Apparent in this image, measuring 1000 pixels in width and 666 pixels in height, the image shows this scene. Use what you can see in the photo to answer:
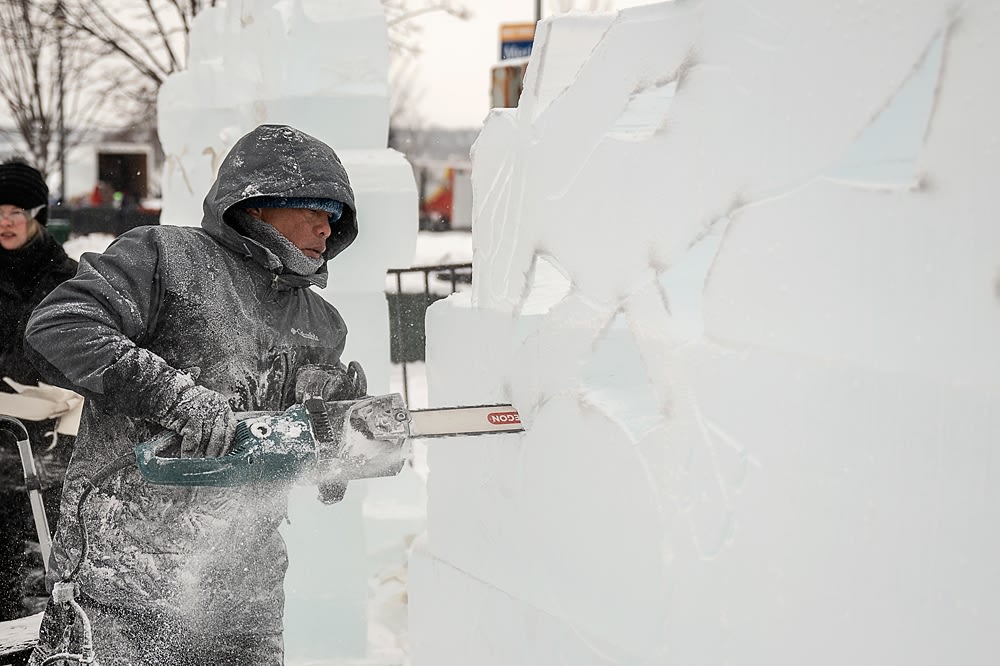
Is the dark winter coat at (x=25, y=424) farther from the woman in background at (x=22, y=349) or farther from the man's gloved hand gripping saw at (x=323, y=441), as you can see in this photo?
the man's gloved hand gripping saw at (x=323, y=441)

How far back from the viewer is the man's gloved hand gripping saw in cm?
223

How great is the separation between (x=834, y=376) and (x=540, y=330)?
0.94 m

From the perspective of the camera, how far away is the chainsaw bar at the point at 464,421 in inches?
93.7

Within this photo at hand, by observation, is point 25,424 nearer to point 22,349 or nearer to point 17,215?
point 22,349

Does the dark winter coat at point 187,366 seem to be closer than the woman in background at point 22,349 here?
Yes

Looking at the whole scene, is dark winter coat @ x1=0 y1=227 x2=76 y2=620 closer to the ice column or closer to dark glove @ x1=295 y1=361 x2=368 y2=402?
the ice column

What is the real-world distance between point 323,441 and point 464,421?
1.12 feet

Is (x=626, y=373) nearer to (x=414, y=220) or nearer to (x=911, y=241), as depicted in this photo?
(x=911, y=241)

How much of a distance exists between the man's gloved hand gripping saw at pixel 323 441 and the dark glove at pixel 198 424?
26 mm

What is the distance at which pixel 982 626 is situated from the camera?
4.63ft

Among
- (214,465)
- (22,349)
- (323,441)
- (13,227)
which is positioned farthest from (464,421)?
(13,227)

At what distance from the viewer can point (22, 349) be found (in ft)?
13.7

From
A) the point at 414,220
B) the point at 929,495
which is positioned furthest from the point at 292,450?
the point at 414,220

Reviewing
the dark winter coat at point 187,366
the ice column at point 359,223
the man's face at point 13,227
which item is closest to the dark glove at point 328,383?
the dark winter coat at point 187,366
